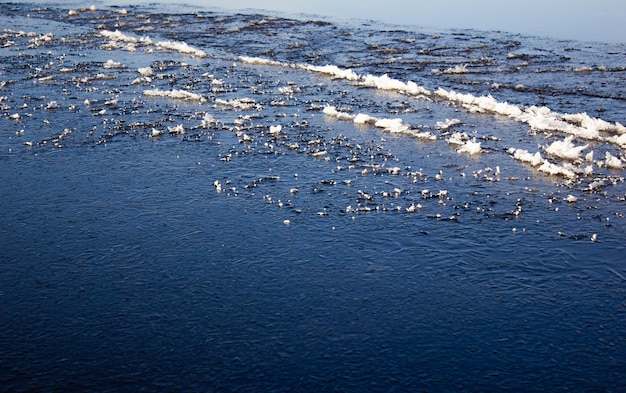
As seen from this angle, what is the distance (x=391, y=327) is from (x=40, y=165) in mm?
6790

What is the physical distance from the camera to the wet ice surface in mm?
5812

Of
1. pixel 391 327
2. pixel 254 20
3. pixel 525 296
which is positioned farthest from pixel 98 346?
pixel 254 20

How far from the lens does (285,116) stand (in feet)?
44.1

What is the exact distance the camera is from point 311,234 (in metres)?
8.13

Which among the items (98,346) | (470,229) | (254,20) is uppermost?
(254,20)

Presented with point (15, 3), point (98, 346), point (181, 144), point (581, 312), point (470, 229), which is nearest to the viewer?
point (98, 346)

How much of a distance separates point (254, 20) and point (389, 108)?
685 inches

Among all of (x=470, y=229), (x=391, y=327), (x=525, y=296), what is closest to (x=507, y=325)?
(x=525, y=296)

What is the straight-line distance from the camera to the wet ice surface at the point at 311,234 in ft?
19.1

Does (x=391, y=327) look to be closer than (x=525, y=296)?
Yes

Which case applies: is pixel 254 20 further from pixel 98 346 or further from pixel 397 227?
pixel 98 346

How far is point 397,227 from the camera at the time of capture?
830cm

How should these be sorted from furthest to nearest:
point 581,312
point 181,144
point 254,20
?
point 254,20
point 181,144
point 581,312

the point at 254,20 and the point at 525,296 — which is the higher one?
the point at 254,20
